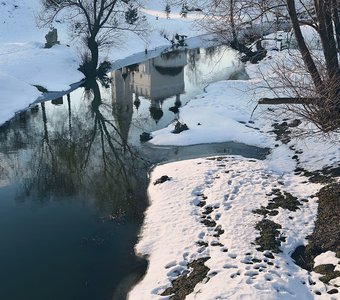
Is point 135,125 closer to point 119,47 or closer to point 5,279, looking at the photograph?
point 5,279

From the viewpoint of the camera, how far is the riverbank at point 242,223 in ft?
26.0

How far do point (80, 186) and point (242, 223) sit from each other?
549cm

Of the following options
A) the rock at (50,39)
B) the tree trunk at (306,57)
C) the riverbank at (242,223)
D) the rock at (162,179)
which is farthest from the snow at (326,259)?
the rock at (50,39)

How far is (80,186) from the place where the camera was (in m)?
13.5

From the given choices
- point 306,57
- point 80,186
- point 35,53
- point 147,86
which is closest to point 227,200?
point 306,57

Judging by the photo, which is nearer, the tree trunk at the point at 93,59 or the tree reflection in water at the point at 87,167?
the tree reflection in water at the point at 87,167

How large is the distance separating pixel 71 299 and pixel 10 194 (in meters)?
5.54

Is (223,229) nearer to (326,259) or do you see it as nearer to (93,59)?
(326,259)

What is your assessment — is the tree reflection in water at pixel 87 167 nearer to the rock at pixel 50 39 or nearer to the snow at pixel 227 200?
the snow at pixel 227 200

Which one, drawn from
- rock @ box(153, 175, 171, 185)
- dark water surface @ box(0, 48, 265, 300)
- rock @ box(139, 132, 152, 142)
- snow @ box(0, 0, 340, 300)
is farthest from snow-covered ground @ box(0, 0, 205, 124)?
rock @ box(153, 175, 171, 185)

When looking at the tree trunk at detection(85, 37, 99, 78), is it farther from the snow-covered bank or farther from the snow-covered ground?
the snow-covered bank

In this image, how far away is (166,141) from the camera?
54.7 ft

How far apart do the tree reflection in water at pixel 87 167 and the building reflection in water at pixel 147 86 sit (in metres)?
1.36

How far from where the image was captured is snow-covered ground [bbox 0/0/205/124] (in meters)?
23.5
